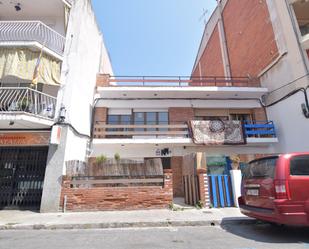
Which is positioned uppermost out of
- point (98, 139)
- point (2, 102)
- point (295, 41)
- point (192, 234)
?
point (295, 41)

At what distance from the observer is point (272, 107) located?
12.4 metres

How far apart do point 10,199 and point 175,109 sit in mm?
9726

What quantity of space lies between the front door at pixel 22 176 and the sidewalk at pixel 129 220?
4.94 ft

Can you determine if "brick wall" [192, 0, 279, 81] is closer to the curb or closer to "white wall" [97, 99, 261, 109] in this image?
"white wall" [97, 99, 261, 109]

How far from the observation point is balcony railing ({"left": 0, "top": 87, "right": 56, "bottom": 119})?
847 centimetres

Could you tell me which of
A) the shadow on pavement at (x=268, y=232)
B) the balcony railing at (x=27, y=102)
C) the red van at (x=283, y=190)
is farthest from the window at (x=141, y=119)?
the red van at (x=283, y=190)

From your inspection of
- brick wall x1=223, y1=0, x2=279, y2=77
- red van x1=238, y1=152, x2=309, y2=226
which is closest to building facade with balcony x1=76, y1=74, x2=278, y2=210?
brick wall x1=223, y1=0, x2=279, y2=77

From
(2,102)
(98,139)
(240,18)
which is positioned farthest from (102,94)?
(240,18)

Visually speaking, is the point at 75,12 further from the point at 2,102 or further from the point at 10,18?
the point at 2,102

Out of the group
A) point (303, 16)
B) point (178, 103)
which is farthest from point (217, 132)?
point (303, 16)

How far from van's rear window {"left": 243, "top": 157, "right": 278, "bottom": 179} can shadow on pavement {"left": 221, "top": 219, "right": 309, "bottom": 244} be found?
1.32 metres

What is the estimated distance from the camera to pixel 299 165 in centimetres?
437

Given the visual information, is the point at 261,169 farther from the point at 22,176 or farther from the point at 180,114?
the point at 22,176

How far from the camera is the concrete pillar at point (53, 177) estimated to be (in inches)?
309
